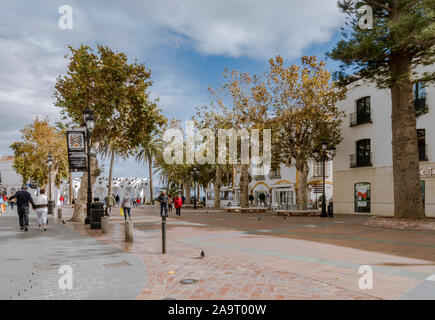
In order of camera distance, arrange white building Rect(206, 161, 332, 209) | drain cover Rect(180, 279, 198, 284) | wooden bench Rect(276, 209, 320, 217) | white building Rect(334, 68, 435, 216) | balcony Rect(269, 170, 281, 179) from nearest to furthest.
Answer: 1. drain cover Rect(180, 279, 198, 284)
2. white building Rect(334, 68, 435, 216)
3. wooden bench Rect(276, 209, 320, 217)
4. white building Rect(206, 161, 332, 209)
5. balcony Rect(269, 170, 281, 179)

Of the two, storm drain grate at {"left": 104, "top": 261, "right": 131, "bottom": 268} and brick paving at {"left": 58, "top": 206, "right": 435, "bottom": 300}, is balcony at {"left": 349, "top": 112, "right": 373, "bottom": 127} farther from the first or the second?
storm drain grate at {"left": 104, "top": 261, "right": 131, "bottom": 268}

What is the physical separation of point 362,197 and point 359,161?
2721mm

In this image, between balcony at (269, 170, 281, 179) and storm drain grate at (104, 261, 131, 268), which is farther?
balcony at (269, 170, 281, 179)

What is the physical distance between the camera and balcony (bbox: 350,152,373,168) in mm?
24312

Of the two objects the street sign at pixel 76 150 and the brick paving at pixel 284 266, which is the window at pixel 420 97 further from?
the street sign at pixel 76 150

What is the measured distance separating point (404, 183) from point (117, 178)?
45802mm

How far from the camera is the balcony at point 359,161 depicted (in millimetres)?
24312

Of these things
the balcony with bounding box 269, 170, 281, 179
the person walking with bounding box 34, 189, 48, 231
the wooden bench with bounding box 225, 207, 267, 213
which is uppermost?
the balcony with bounding box 269, 170, 281, 179

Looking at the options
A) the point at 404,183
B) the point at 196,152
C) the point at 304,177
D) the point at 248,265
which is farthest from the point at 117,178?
the point at 248,265

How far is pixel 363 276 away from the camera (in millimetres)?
5695

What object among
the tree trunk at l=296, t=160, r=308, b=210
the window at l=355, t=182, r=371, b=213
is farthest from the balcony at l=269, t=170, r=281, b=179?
the tree trunk at l=296, t=160, r=308, b=210

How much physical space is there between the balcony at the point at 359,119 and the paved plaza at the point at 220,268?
16.3 metres

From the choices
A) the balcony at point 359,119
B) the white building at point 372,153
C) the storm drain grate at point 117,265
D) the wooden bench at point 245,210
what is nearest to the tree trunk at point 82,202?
the storm drain grate at point 117,265

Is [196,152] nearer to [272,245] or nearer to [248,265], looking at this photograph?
[272,245]
